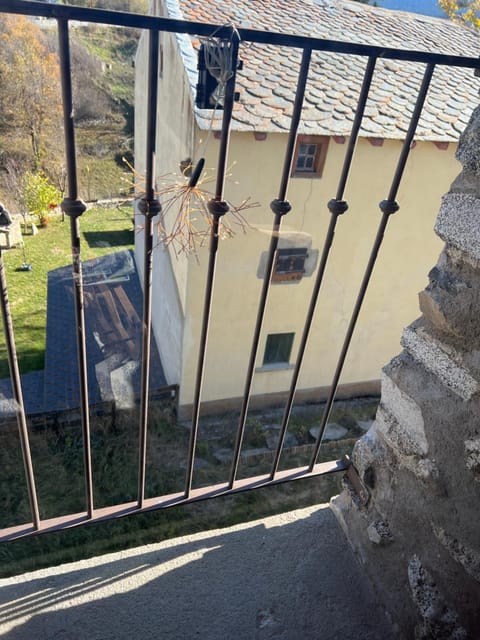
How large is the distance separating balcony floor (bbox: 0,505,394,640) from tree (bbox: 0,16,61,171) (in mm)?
9554

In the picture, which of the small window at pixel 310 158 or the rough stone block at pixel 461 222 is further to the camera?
the small window at pixel 310 158

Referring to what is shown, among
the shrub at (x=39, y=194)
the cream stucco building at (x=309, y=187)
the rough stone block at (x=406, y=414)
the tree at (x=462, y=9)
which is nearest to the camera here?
the rough stone block at (x=406, y=414)

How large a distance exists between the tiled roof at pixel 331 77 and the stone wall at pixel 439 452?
3.82 metres

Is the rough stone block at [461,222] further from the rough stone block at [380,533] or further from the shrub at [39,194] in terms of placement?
the shrub at [39,194]

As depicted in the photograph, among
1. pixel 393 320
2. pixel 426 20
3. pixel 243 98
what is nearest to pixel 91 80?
pixel 243 98

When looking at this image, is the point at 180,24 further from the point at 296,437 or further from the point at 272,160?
the point at 296,437

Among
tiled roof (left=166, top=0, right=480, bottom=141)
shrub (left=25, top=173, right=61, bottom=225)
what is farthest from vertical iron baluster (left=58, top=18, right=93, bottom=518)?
shrub (left=25, top=173, right=61, bottom=225)

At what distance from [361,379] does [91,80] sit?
25.4 feet

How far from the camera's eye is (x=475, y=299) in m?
1.14

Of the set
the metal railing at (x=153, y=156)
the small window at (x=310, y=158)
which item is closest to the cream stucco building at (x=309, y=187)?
the small window at (x=310, y=158)

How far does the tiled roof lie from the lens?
206 inches

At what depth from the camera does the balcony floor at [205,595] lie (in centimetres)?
130

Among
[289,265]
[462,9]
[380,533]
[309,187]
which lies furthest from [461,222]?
[462,9]

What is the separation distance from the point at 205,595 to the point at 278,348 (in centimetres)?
579
